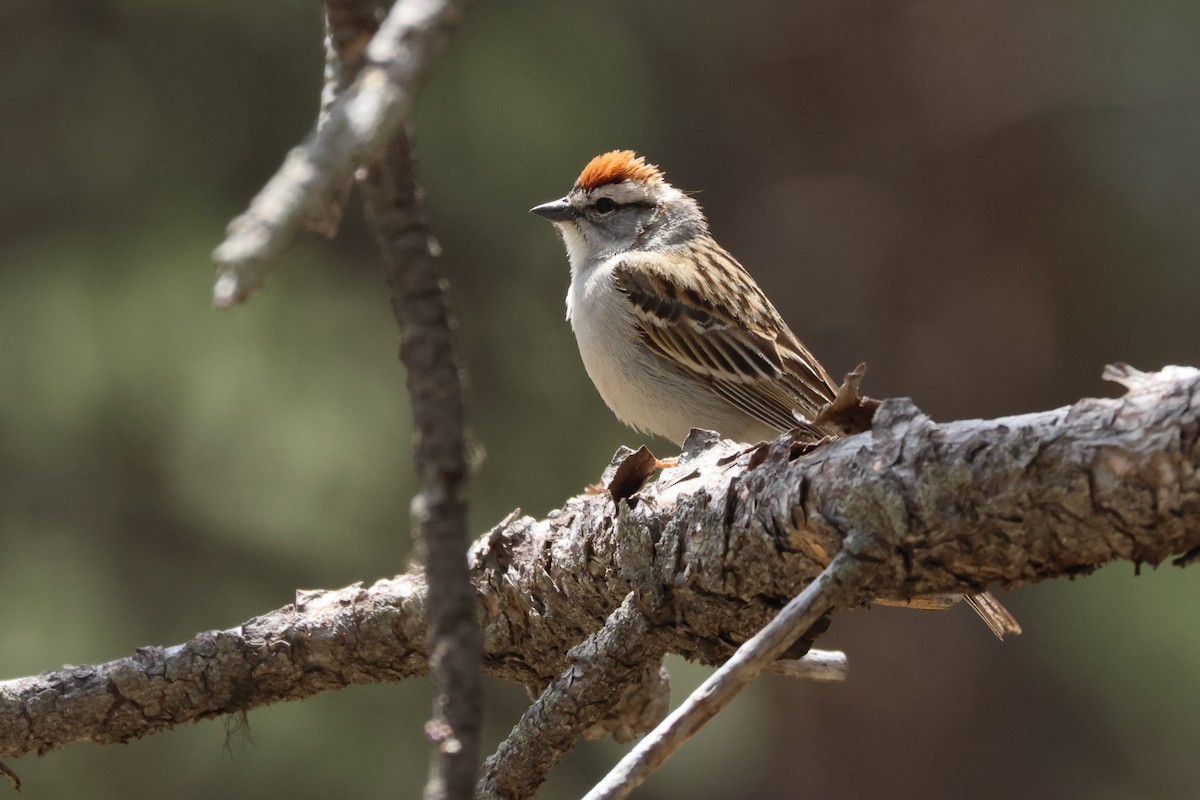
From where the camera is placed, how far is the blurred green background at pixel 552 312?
540cm

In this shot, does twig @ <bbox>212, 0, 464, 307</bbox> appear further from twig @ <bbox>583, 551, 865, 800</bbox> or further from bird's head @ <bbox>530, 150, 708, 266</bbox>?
bird's head @ <bbox>530, 150, 708, 266</bbox>

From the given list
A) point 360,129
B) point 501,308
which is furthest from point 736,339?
point 360,129

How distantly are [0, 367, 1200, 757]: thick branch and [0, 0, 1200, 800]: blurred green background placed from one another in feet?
8.39

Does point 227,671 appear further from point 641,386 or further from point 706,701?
point 641,386

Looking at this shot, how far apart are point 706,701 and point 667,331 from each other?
3113mm

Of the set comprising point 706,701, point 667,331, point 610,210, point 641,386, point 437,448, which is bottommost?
point 706,701

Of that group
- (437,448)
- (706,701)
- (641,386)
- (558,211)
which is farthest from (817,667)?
(558,211)

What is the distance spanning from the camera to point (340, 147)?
1.04 metres

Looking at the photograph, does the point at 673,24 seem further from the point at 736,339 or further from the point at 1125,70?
the point at 736,339

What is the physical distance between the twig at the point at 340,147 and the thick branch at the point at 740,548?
0.91 m

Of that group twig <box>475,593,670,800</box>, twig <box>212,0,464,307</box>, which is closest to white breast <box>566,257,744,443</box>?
twig <box>475,593,670,800</box>

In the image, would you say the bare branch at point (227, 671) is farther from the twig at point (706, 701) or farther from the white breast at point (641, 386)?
the white breast at point (641, 386)

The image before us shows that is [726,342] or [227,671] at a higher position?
[726,342]

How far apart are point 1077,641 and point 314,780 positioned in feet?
15.0
